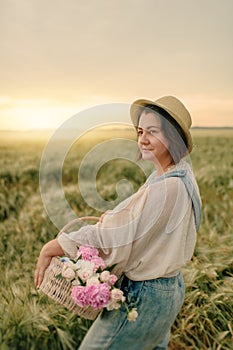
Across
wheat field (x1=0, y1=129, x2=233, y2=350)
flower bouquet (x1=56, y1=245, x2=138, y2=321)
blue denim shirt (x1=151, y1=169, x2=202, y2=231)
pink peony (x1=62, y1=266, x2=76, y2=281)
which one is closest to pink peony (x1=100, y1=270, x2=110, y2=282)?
flower bouquet (x1=56, y1=245, x2=138, y2=321)

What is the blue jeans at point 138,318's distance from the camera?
2.05 m

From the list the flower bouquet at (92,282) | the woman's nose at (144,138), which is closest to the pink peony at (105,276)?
the flower bouquet at (92,282)

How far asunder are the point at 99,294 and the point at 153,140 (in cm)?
63

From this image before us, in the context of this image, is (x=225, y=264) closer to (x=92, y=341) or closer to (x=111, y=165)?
(x=92, y=341)

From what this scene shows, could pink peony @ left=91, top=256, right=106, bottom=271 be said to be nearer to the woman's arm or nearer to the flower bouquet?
the flower bouquet

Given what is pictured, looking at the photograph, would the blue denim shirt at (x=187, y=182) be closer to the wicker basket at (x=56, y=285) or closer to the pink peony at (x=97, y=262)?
the pink peony at (x=97, y=262)

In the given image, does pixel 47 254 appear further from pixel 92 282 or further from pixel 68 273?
pixel 92 282

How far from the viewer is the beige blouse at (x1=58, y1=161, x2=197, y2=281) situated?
6.44 feet

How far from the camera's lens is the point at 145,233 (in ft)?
6.48

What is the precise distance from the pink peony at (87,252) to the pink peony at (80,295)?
11cm

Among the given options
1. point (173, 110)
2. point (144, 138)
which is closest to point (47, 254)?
point (144, 138)

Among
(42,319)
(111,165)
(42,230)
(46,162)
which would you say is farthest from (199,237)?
(111,165)

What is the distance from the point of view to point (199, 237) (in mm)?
4262

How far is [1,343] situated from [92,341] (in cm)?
62
